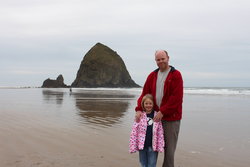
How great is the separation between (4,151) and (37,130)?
7.95 ft

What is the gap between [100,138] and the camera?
24.2 feet

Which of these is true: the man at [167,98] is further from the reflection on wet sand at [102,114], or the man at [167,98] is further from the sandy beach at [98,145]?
the reflection on wet sand at [102,114]

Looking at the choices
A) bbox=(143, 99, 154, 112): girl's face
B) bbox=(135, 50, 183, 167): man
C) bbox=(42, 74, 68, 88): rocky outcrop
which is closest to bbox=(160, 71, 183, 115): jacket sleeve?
bbox=(135, 50, 183, 167): man

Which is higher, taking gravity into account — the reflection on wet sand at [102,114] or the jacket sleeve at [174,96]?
the jacket sleeve at [174,96]

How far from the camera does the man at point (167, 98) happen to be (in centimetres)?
393

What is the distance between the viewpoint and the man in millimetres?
3934

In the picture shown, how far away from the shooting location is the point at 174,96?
154 inches

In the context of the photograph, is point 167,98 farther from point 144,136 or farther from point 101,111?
point 101,111

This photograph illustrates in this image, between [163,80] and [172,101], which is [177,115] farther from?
[163,80]

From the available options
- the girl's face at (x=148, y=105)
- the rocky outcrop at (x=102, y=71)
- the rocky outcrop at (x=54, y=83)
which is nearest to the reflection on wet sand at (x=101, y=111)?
the girl's face at (x=148, y=105)

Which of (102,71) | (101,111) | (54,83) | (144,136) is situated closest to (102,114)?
(101,111)

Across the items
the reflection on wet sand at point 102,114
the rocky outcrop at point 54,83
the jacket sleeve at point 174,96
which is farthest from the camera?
the rocky outcrop at point 54,83

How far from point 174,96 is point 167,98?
4.6 inches

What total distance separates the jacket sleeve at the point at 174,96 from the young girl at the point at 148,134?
22cm
